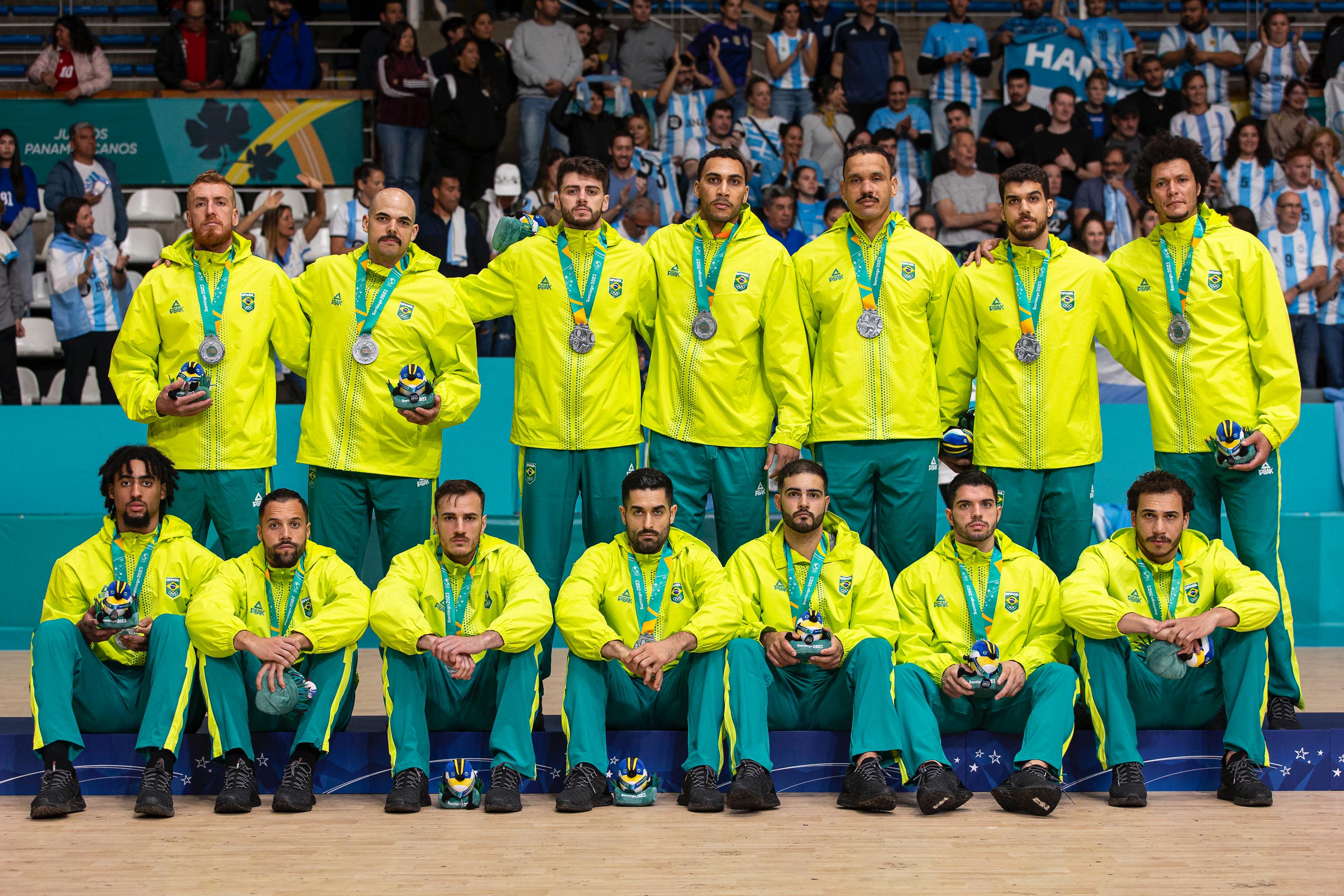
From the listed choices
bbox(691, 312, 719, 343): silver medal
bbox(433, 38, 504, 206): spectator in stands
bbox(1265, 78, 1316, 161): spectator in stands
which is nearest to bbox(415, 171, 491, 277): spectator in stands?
bbox(433, 38, 504, 206): spectator in stands

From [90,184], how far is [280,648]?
20.1ft

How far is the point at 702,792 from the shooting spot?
4.24m

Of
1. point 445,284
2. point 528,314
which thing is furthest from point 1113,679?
point 445,284

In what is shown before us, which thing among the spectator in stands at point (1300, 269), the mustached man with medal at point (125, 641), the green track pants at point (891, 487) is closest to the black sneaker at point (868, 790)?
the green track pants at point (891, 487)

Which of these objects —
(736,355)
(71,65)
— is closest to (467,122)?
(71,65)

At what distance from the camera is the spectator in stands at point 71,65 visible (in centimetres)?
1042

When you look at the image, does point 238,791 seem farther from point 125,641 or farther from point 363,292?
point 363,292

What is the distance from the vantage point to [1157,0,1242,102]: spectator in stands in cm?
1072

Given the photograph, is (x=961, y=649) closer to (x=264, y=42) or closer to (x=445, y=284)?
(x=445, y=284)

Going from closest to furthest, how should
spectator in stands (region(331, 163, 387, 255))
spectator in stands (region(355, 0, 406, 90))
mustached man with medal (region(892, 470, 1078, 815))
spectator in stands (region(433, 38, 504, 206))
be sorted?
1. mustached man with medal (region(892, 470, 1078, 815))
2. spectator in stands (region(331, 163, 387, 255))
3. spectator in stands (region(433, 38, 504, 206))
4. spectator in stands (region(355, 0, 406, 90))

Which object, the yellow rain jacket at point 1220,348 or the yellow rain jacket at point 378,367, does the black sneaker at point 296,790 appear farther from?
the yellow rain jacket at point 1220,348

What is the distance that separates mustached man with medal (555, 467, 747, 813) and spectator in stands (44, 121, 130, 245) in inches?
236

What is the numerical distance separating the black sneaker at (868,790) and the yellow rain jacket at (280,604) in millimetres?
1661

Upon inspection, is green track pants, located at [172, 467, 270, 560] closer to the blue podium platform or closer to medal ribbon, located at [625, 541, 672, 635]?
the blue podium platform
